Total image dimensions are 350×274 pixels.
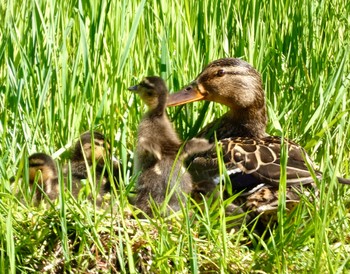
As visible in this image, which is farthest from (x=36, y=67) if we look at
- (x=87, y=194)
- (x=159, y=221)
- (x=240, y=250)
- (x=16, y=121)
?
(x=240, y=250)

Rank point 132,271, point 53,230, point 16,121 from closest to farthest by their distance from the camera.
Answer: point 132,271 → point 53,230 → point 16,121

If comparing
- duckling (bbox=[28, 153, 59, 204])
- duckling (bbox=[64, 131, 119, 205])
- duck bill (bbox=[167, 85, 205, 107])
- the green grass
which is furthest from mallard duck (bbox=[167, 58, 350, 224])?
duckling (bbox=[28, 153, 59, 204])

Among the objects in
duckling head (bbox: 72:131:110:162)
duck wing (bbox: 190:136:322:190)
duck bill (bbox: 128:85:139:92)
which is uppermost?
duck bill (bbox: 128:85:139:92)

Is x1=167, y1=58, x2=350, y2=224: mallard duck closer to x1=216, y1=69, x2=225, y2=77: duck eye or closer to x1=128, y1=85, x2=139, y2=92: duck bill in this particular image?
x1=216, y1=69, x2=225, y2=77: duck eye

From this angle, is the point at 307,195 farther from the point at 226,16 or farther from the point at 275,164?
the point at 226,16

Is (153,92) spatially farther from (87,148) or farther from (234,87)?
(234,87)

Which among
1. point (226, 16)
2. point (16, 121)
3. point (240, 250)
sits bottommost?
point (240, 250)

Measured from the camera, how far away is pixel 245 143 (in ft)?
14.5

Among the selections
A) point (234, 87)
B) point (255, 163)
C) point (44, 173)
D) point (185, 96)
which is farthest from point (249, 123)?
point (44, 173)

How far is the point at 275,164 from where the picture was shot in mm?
4211

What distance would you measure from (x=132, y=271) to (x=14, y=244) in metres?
0.49

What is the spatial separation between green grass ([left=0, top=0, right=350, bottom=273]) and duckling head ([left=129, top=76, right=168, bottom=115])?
0.51 ft

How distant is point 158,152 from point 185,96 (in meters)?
0.56

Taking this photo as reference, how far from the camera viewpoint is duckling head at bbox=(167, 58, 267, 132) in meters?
4.85
